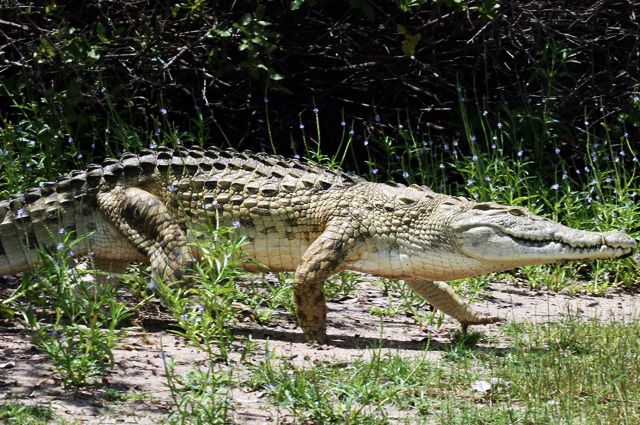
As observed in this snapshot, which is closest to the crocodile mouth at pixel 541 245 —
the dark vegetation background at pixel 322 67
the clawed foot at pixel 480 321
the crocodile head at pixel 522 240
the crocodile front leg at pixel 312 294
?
the crocodile head at pixel 522 240

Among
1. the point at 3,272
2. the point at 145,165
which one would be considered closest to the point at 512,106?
the point at 145,165

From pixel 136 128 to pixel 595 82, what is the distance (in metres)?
4.17

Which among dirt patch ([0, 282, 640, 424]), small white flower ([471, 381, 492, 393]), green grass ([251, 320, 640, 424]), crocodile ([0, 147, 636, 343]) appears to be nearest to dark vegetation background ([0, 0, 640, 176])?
dirt patch ([0, 282, 640, 424])

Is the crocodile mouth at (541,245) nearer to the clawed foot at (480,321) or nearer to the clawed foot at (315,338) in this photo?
the clawed foot at (480,321)

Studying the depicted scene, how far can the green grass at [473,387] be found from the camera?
4527 mm

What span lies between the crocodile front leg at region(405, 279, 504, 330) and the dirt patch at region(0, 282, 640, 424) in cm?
11

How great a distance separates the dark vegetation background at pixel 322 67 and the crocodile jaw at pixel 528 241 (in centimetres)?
269

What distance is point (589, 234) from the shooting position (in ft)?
19.8

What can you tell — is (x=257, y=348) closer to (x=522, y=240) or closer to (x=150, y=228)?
(x=150, y=228)

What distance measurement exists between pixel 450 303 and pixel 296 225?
1041mm

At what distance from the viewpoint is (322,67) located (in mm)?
9656

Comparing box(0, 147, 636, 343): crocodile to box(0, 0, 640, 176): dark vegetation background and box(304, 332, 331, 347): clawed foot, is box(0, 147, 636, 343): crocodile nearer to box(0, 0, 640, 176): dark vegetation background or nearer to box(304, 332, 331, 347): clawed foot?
box(304, 332, 331, 347): clawed foot

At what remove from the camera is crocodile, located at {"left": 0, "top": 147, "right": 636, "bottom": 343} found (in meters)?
6.12

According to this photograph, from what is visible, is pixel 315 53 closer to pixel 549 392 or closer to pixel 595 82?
pixel 595 82
